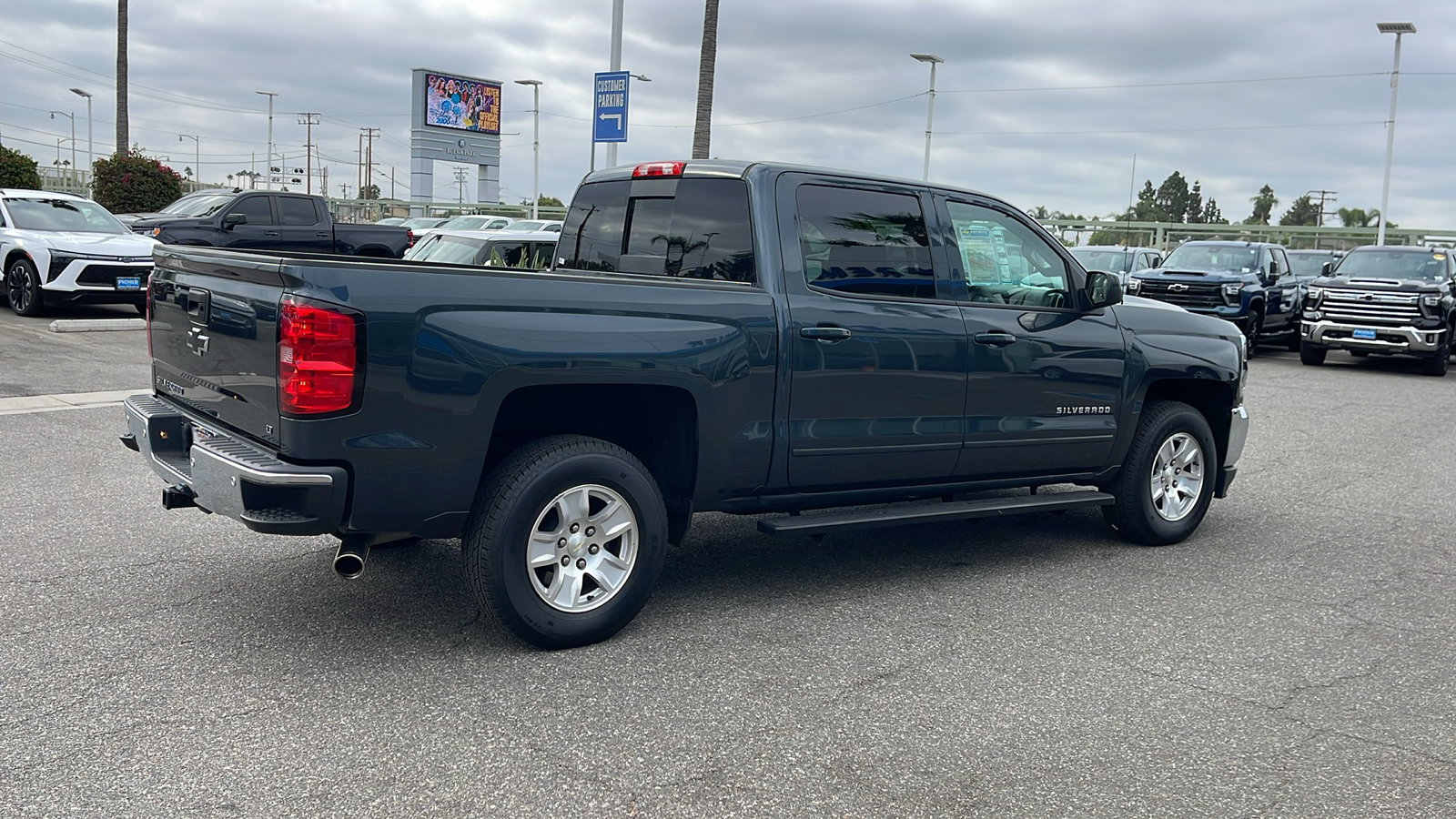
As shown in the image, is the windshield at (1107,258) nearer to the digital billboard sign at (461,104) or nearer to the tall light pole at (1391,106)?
the tall light pole at (1391,106)

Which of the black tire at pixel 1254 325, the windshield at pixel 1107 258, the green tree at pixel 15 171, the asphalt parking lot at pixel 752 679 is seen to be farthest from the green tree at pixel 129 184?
the asphalt parking lot at pixel 752 679

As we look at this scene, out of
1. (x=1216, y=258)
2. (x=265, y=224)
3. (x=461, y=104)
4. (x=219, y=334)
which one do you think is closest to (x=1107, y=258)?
(x=1216, y=258)

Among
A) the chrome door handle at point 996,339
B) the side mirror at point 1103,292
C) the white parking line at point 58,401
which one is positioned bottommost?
the white parking line at point 58,401

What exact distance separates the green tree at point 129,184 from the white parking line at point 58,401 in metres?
25.1

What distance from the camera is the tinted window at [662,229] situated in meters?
5.25

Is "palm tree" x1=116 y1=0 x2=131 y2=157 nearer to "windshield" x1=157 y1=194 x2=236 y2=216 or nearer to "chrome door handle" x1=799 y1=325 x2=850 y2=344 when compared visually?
"windshield" x1=157 y1=194 x2=236 y2=216

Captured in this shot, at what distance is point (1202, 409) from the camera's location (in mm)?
7055

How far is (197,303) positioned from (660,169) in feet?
6.87

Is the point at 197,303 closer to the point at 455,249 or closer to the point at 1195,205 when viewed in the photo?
the point at 455,249

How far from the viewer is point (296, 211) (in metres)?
21.9

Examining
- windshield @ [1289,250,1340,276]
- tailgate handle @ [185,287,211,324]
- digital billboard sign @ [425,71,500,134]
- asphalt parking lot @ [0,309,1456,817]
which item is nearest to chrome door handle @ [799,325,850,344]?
asphalt parking lot @ [0,309,1456,817]

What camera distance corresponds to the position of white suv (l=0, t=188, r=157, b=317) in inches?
620

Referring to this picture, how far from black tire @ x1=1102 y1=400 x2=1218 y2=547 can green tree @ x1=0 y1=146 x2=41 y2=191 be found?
30.7 m

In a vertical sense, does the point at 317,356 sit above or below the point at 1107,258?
below
